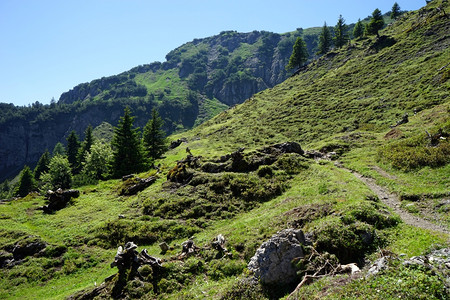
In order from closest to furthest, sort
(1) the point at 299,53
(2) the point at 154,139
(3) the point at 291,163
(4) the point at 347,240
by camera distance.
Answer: (4) the point at 347,240
(3) the point at 291,163
(2) the point at 154,139
(1) the point at 299,53

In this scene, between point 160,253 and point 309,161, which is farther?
point 309,161

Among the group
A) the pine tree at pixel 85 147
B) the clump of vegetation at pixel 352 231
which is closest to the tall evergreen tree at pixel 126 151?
the pine tree at pixel 85 147

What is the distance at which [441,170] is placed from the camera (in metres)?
21.6

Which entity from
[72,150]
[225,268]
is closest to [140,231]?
[225,268]

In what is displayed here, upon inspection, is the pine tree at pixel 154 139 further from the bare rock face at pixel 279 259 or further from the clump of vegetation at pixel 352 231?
the clump of vegetation at pixel 352 231

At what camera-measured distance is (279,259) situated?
1239 cm

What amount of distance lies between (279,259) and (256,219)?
7.86 meters

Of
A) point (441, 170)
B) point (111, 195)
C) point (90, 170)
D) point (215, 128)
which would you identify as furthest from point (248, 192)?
point (215, 128)

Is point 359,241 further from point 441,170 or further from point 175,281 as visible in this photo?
point 441,170

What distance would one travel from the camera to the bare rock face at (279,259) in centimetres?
1211

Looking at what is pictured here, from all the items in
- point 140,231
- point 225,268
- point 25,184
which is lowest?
point 225,268

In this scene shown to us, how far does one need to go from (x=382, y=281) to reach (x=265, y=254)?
209 inches

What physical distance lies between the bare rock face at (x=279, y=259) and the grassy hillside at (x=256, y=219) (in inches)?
19.9

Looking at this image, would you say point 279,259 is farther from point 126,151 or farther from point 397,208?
point 126,151
